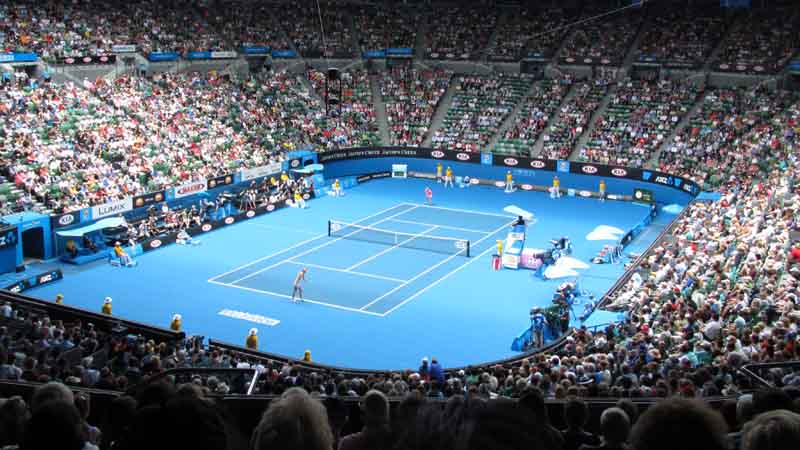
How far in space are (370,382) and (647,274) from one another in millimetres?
19389

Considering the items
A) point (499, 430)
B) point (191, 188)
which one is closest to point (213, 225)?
point (191, 188)

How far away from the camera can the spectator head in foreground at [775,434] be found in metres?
3.05

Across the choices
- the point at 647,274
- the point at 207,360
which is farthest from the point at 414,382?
the point at 647,274

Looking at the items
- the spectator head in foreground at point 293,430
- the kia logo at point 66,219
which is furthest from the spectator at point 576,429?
the kia logo at point 66,219

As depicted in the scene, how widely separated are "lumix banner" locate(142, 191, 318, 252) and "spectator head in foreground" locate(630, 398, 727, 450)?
38.8 meters

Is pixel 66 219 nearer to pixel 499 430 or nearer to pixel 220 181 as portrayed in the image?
pixel 220 181

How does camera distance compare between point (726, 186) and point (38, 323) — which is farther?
point (726, 186)

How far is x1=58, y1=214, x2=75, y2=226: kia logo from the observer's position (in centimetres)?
3828

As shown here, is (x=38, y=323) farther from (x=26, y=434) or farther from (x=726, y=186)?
(x=726, y=186)

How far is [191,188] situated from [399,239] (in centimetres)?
1217

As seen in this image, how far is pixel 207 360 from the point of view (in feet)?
69.3

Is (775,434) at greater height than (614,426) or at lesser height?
greater

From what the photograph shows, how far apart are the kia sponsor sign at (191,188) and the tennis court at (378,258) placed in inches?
306

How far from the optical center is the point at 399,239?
43094mm
